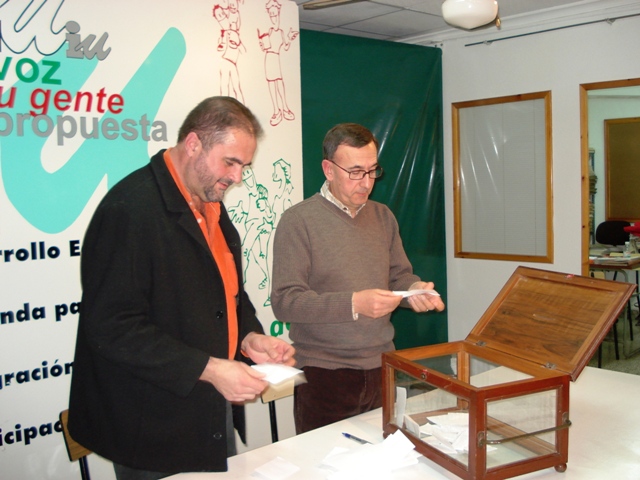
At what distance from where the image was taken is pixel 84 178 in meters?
2.84

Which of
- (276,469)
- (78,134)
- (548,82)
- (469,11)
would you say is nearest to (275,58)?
(78,134)

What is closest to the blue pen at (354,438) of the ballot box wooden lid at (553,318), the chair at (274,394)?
the ballot box wooden lid at (553,318)

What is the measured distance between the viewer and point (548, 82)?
4.46 metres

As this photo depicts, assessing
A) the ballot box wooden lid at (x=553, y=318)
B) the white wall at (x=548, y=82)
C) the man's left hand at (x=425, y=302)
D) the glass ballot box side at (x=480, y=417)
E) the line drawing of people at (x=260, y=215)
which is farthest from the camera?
the white wall at (x=548, y=82)

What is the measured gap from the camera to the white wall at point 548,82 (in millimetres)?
4191

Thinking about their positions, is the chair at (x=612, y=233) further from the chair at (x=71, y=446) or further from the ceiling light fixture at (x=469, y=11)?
the chair at (x=71, y=446)

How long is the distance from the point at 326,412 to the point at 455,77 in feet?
11.8

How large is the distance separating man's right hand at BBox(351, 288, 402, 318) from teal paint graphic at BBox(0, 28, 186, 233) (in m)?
1.56

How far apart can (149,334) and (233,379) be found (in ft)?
0.80

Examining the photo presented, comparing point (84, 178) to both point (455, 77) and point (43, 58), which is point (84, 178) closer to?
point (43, 58)

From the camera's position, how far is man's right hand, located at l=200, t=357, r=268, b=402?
1504 millimetres

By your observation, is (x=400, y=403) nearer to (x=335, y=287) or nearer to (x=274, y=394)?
(x=335, y=287)

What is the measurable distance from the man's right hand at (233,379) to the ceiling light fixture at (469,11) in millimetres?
1443

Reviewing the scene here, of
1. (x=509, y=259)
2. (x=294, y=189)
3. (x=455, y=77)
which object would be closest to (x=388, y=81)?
(x=455, y=77)
